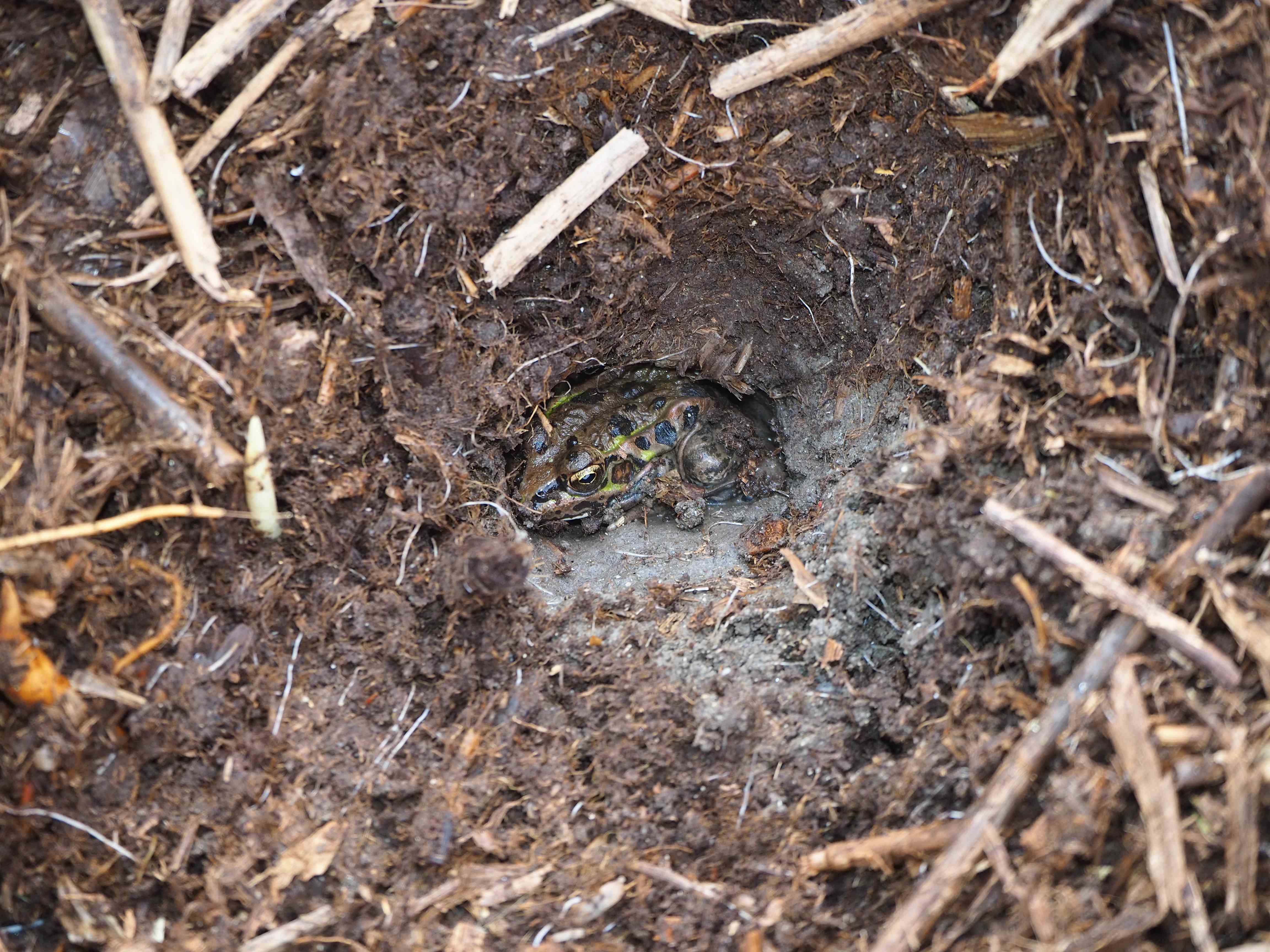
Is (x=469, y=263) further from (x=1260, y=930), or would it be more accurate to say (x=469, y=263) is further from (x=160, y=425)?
(x=1260, y=930)

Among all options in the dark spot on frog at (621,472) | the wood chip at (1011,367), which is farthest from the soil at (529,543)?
the dark spot on frog at (621,472)

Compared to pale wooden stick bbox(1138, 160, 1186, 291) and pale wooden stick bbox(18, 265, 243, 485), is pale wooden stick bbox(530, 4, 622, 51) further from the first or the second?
pale wooden stick bbox(1138, 160, 1186, 291)

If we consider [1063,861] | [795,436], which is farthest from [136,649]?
[795,436]

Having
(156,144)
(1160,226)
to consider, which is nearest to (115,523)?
(156,144)

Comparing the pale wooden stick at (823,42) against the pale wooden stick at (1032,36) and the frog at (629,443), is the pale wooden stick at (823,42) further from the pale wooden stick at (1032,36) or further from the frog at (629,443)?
the frog at (629,443)

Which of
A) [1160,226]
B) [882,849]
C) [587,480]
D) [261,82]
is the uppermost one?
[261,82]

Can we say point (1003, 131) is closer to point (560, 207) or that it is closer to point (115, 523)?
point (560, 207)
